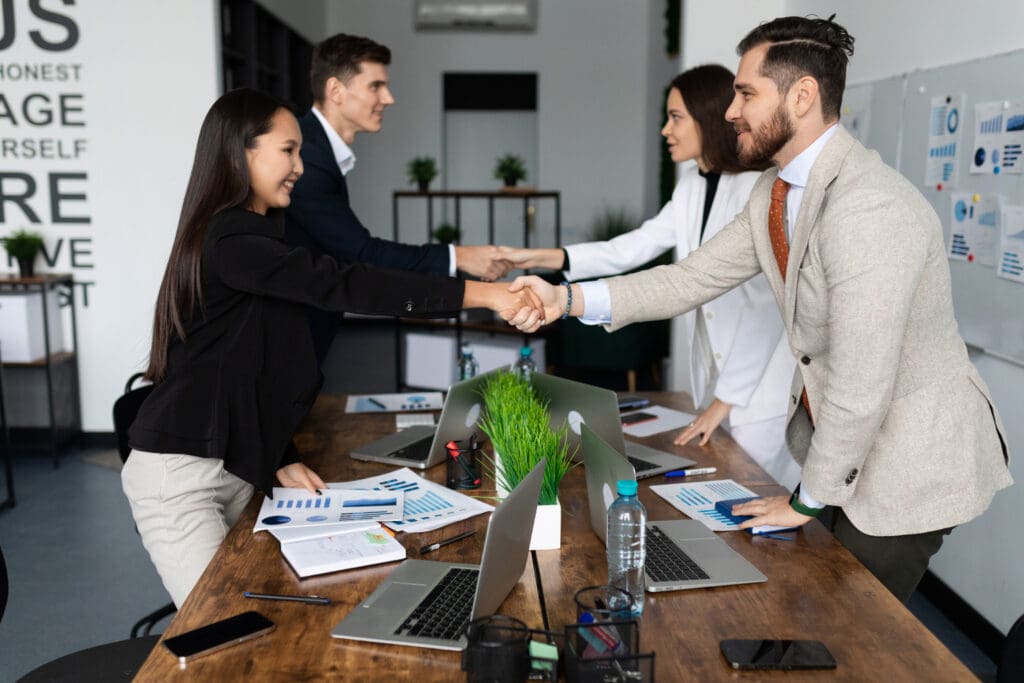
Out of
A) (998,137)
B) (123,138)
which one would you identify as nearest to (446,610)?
(998,137)

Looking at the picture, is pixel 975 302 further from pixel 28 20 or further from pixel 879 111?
pixel 28 20

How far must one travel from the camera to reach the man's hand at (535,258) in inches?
130

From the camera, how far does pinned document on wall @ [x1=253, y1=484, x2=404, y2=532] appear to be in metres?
1.97

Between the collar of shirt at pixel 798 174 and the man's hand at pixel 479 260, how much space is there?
4.80ft

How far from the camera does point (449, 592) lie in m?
1.63

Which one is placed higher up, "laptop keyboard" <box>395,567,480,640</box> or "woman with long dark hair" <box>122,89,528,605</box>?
"woman with long dark hair" <box>122,89,528,605</box>

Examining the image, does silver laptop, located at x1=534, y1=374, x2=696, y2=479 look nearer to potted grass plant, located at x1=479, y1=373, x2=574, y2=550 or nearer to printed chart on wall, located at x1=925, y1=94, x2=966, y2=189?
potted grass plant, located at x1=479, y1=373, x2=574, y2=550

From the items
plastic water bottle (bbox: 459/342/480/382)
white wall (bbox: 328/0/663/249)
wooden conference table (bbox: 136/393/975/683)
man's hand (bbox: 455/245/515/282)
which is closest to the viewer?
wooden conference table (bbox: 136/393/975/683)

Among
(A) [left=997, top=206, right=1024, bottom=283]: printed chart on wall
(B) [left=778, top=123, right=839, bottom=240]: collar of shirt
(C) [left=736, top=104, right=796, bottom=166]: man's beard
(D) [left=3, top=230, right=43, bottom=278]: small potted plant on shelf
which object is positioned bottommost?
(D) [left=3, top=230, right=43, bottom=278]: small potted plant on shelf

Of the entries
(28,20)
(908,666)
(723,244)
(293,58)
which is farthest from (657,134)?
(908,666)

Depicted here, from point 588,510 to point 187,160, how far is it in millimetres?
4075

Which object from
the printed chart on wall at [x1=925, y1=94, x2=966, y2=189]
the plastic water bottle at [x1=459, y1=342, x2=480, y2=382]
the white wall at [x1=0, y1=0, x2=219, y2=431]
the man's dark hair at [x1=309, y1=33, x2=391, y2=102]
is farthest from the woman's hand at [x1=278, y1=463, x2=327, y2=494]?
the white wall at [x1=0, y1=0, x2=219, y2=431]

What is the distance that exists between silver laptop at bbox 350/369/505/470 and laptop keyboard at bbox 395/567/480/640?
64cm

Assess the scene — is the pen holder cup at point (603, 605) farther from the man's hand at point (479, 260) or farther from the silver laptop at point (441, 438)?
the man's hand at point (479, 260)
